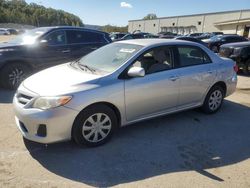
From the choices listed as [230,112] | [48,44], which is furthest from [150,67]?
[48,44]

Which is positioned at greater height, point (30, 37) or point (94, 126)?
point (30, 37)

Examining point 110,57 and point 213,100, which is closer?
point 110,57

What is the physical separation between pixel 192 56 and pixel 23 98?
10.6 feet

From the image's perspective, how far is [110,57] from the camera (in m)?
4.86

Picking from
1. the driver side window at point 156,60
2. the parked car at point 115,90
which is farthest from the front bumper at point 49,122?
the driver side window at point 156,60

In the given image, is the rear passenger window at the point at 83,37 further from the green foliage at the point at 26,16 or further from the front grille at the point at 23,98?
the green foliage at the point at 26,16

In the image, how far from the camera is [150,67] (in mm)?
4773

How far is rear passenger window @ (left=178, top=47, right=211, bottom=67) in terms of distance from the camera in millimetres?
5227

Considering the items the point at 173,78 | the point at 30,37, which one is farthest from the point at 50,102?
the point at 30,37

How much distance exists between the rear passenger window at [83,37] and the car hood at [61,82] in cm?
377

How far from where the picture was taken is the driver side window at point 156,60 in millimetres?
4672

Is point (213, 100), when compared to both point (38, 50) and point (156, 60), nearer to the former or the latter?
point (156, 60)

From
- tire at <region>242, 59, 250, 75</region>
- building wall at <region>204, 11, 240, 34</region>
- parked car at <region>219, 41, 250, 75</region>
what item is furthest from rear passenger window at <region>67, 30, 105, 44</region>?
building wall at <region>204, 11, 240, 34</region>

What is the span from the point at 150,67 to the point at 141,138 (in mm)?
1213
